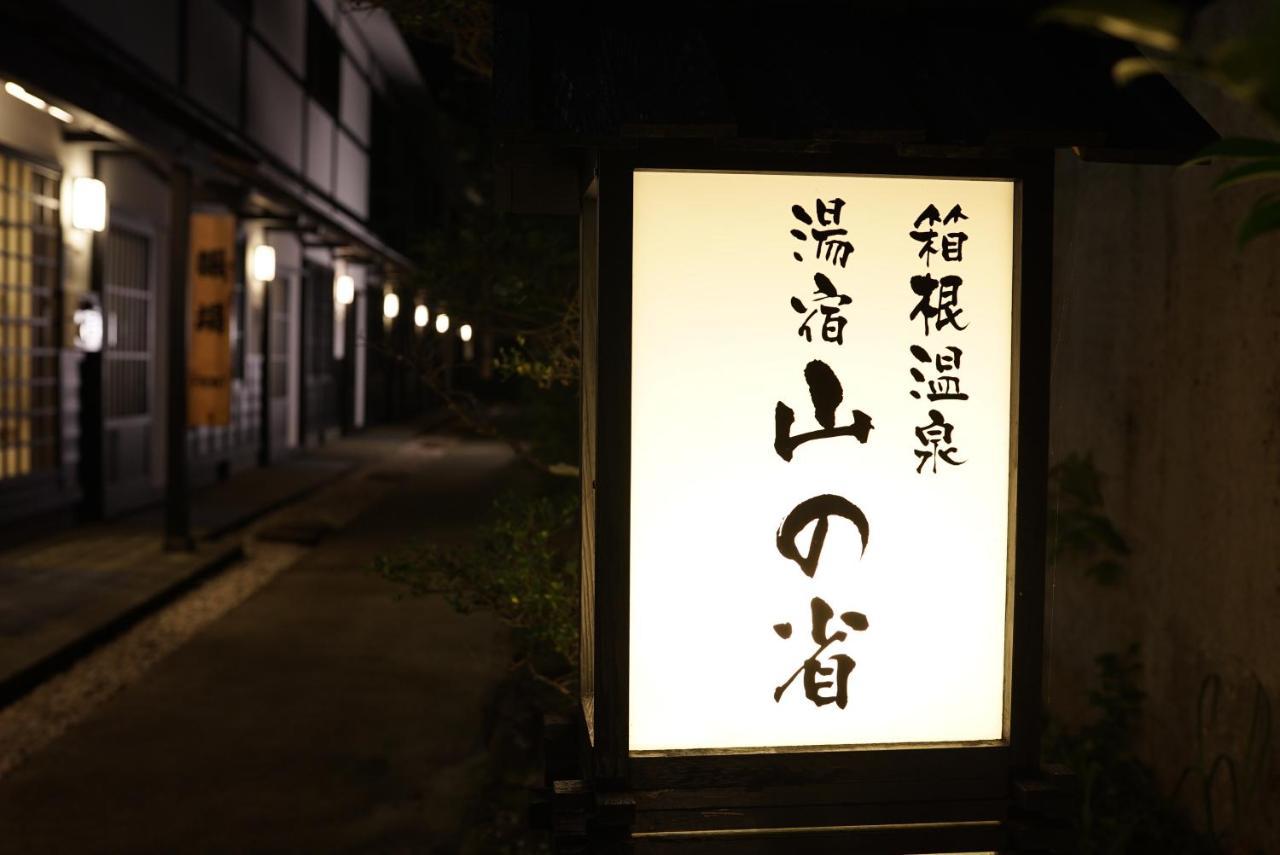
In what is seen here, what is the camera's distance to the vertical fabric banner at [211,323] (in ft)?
52.7

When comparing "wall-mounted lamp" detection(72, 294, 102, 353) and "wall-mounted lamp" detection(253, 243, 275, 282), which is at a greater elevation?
"wall-mounted lamp" detection(253, 243, 275, 282)

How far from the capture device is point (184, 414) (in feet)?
44.6

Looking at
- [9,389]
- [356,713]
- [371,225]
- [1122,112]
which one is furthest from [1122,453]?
[371,225]

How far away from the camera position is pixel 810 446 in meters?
3.48

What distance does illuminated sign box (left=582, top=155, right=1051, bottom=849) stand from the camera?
343 cm

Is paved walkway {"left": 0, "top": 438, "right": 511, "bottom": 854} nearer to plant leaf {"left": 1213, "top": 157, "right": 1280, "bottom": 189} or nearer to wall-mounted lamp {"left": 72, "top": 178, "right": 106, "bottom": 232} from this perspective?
wall-mounted lamp {"left": 72, "top": 178, "right": 106, "bottom": 232}

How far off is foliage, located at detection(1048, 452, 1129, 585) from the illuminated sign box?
92.3 inches

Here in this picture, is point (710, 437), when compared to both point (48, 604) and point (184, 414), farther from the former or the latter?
point (184, 414)

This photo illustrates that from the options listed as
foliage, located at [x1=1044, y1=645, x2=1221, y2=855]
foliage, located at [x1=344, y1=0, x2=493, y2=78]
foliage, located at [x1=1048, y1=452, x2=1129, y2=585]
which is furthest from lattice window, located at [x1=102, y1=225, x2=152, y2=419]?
foliage, located at [x1=1044, y1=645, x2=1221, y2=855]

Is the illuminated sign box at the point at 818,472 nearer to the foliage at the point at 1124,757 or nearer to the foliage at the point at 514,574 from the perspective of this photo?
the foliage at the point at 1124,757

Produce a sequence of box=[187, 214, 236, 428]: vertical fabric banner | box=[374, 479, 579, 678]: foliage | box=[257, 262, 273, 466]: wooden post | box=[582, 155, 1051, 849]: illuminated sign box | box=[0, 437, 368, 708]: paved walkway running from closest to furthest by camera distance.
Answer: box=[582, 155, 1051, 849]: illuminated sign box
box=[374, 479, 579, 678]: foliage
box=[0, 437, 368, 708]: paved walkway
box=[187, 214, 236, 428]: vertical fabric banner
box=[257, 262, 273, 466]: wooden post

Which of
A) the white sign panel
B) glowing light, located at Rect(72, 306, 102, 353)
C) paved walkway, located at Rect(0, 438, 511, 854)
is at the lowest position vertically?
paved walkway, located at Rect(0, 438, 511, 854)

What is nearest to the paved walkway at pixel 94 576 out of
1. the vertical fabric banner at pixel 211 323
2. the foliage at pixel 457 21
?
the vertical fabric banner at pixel 211 323

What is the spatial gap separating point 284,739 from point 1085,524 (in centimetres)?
500
